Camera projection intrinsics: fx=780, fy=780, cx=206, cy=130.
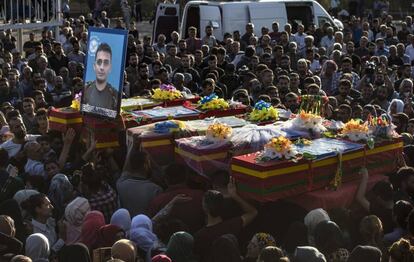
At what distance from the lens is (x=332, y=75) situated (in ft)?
44.2

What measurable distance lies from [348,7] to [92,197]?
2284 cm

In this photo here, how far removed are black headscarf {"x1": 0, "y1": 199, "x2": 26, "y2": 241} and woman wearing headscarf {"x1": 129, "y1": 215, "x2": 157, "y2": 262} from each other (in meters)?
1.02

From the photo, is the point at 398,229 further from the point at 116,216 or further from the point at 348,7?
the point at 348,7

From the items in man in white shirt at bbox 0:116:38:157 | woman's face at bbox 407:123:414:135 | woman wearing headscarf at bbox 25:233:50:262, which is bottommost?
woman wearing headscarf at bbox 25:233:50:262

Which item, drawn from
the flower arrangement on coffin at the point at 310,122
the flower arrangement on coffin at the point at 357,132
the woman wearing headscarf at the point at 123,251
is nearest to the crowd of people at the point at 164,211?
the woman wearing headscarf at the point at 123,251

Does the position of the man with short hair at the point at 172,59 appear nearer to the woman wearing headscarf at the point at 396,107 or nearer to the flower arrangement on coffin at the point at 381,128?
the woman wearing headscarf at the point at 396,107

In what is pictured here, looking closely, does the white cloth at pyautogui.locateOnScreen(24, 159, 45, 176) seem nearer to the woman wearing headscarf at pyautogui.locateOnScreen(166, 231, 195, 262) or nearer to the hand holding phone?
the hand holding phone

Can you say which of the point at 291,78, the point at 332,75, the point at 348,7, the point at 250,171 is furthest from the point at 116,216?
the point at 348,7

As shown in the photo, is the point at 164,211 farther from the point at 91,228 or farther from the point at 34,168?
the point at 34,168

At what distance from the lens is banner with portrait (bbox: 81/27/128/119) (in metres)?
8.20

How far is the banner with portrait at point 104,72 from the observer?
8203 millimetres

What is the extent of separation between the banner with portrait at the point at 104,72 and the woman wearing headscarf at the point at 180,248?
7.96ft

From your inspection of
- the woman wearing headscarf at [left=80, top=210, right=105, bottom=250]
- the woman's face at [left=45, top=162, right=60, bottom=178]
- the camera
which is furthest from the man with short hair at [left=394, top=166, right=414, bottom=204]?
the camera

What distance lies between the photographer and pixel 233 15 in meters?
18.9
